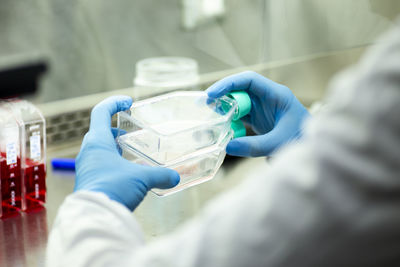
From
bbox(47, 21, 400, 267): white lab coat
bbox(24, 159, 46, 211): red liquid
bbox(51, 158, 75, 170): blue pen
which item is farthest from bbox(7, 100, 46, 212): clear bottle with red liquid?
bbox(47, 21, 400, 267): white lab coat

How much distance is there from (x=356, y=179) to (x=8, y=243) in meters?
0.95

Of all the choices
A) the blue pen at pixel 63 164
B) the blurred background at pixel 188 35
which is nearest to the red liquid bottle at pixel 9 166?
the blue pen at pixel 63 164

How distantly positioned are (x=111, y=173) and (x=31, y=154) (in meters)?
0.51

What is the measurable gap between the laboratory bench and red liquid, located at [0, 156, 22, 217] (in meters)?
0.02

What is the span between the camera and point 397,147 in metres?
0.45

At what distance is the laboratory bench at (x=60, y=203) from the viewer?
115 centimetres

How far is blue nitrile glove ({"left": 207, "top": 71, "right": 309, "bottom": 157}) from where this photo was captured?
116 centimetres

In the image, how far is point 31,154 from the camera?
4.21 feet

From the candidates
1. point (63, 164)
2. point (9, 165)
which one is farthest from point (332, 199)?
point (63, 164)

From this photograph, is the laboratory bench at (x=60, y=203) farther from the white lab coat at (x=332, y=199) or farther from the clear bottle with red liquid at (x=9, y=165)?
the white lab coat at (x=332, y=199)

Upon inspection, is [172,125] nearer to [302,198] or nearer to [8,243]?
[8,243]

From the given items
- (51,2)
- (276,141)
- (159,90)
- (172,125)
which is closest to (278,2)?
(159,90)

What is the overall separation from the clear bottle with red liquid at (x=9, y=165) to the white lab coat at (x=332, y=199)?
2.71 feet

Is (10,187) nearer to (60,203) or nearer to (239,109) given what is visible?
(60,203)
